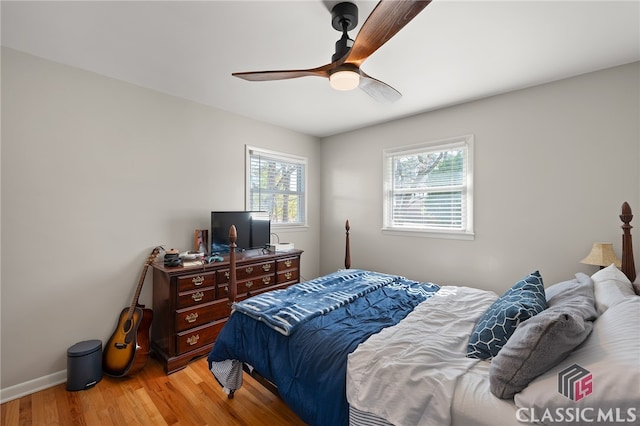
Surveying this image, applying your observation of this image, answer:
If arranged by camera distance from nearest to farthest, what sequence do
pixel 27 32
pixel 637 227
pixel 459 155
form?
pixel 27 32, pixel 637 227, pixel 459 155

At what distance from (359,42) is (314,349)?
168cm

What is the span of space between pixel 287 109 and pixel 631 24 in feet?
9.58

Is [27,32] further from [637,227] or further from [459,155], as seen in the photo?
[637,227]

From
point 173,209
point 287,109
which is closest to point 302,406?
point 173,209

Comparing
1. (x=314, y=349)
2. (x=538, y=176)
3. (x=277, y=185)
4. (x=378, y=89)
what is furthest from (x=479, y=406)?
(x=277, y=185)

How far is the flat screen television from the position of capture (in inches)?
119

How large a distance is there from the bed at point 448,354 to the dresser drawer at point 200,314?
0.68 meters

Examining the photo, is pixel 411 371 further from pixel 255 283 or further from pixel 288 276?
pixel 288 276

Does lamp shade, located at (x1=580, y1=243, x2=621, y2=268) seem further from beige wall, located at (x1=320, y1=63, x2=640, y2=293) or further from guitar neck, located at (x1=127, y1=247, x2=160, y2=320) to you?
guitar neck, located at (x1=127, y1=247, x2=160, y2=320)

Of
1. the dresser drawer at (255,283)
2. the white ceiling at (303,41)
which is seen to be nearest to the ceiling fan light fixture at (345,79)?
the white ceiling at (303,41)

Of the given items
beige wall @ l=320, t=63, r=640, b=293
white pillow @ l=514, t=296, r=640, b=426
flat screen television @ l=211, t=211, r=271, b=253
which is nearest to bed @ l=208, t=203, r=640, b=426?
white pillow @ l=514, t=296, r=640, b=426

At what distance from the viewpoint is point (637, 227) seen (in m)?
2.29

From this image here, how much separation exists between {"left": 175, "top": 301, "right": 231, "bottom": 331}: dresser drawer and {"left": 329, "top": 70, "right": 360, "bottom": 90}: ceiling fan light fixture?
2280 millimetres

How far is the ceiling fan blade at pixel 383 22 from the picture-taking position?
118cm
